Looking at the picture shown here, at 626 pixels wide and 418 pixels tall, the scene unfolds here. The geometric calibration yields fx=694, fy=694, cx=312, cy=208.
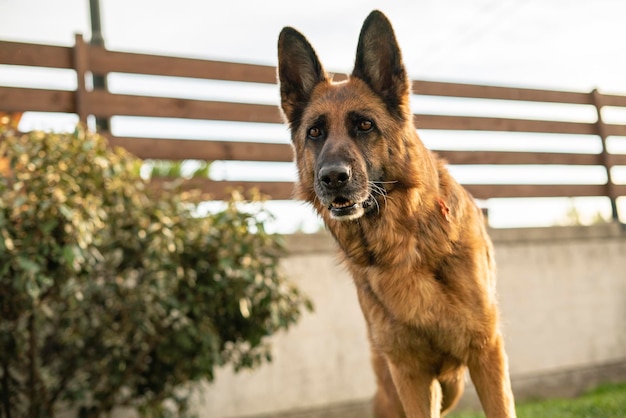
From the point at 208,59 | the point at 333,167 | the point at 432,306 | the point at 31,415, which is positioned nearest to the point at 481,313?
the point at 432,306

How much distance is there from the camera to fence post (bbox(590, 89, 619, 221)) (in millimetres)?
9148

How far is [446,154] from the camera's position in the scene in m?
8.11

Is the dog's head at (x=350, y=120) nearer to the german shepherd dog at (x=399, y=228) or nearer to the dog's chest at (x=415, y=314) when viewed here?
the german shepherd dog at (x=399, y=228)

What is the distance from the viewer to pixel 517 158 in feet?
28.7

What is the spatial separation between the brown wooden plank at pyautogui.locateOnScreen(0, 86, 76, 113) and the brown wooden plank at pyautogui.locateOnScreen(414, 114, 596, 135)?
3.67 m

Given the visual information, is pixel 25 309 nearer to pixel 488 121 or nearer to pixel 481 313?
pixel 481 313

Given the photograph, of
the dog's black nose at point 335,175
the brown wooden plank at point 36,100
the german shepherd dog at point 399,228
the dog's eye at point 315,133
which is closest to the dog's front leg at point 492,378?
the german shepherd dog at point 399,228

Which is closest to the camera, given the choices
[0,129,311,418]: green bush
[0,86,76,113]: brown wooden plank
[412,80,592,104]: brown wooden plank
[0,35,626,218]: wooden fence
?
[0,129,311,418]: green bush

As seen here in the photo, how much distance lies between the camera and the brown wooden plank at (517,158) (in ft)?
27.1

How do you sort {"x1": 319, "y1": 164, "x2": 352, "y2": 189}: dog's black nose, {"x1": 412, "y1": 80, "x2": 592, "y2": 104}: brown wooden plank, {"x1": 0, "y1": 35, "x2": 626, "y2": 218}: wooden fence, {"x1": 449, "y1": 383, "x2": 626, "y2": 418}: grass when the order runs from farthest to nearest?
{"x1": 412, "y1": 80, "x2": 592, "y2": 104}: brown wooden plank → {"x1": 0, "y1": 35, "x2": 626, "y2": 218}: wooden fence → {"x1": 449, "y1": 383, "x2": 626, "y2": 418}: grass → {"x1": 319, "y1": 164, "x2": 352, "y2": 189}: dog's black nose

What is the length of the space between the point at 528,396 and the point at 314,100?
5316mm

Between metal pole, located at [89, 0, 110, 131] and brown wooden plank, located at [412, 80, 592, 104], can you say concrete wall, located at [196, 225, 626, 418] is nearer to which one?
brown wooden plank, located at [412, 80, 592, 104]

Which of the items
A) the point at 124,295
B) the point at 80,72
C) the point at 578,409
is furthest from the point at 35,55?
the point at 578,409

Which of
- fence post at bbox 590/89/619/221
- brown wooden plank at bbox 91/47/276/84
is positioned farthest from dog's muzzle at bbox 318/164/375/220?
fence post at bbox 590/89/619/221
